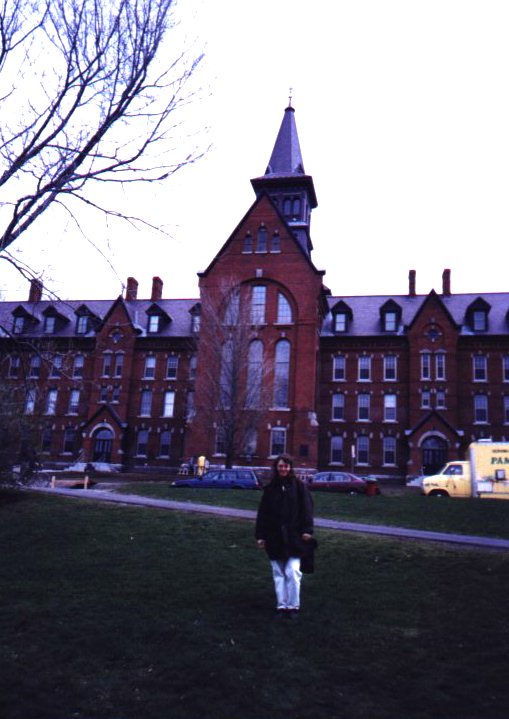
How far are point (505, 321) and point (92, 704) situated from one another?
141 feet

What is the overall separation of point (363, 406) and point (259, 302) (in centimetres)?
1070

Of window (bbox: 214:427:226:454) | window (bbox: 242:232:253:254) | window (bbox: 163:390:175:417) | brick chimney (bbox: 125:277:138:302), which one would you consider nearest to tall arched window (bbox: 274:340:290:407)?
window (bbox: 214:427:226:454)

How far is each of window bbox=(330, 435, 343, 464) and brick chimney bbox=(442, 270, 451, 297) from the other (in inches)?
616

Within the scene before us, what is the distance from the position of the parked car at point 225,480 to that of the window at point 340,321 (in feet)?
64.2

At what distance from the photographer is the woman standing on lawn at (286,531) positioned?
775 centimetres

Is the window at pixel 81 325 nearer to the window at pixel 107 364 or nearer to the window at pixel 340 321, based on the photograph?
the window at pixel 107 364

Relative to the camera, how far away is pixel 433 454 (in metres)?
39.6

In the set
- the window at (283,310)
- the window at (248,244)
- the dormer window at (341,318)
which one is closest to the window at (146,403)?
the window at (283,310)

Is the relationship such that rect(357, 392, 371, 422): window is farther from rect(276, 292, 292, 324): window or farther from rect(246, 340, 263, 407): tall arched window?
rect(246, 340, 263, 407): tall arched window

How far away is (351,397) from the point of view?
141 ft

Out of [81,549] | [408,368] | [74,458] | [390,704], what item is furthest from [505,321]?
[390,704]

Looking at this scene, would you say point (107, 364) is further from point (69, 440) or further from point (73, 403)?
point (69, 440)

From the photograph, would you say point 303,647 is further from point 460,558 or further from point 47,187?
point 47,187

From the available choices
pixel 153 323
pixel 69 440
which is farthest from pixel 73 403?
pixel 153 323
